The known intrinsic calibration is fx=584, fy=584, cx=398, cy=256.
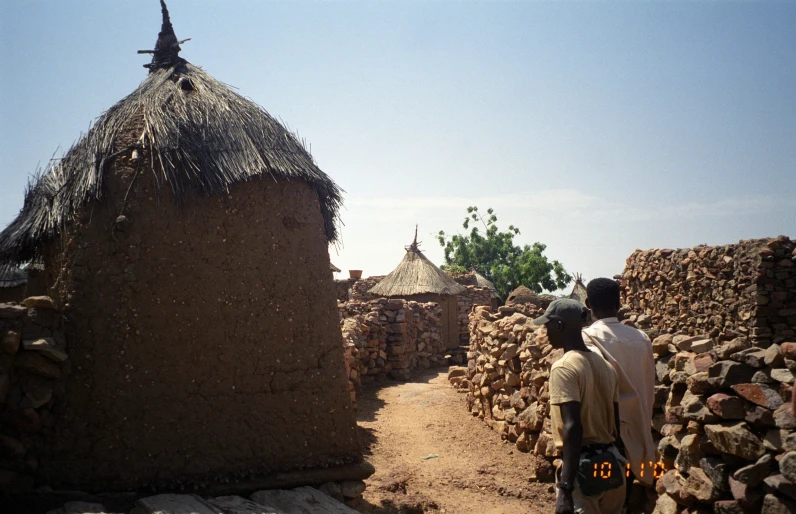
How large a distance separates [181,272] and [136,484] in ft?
5.10

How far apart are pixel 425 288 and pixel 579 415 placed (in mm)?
17238

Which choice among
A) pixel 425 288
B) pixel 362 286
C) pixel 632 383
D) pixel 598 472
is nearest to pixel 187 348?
pixel 598 472

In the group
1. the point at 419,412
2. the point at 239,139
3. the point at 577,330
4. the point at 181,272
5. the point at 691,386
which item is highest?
the point at 239,139

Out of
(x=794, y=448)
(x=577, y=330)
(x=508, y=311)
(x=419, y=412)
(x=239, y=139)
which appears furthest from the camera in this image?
(x=508, y=311)

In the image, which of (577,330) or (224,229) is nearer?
(577,330)

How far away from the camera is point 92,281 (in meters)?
4.32

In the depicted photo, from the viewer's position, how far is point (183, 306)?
443 centimetres

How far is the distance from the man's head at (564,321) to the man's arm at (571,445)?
0.49 metres

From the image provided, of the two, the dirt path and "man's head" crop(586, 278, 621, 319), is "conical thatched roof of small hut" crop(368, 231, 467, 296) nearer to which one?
the dirt path

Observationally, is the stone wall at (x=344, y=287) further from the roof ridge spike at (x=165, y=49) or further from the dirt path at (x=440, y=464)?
the roof ridge spike at (x=165, y=49)

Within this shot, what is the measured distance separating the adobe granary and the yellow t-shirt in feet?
7.33

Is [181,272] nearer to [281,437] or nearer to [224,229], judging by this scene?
[224,229]

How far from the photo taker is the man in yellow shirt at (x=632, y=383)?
13.2 ft

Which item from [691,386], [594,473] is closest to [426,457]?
[691,386]
